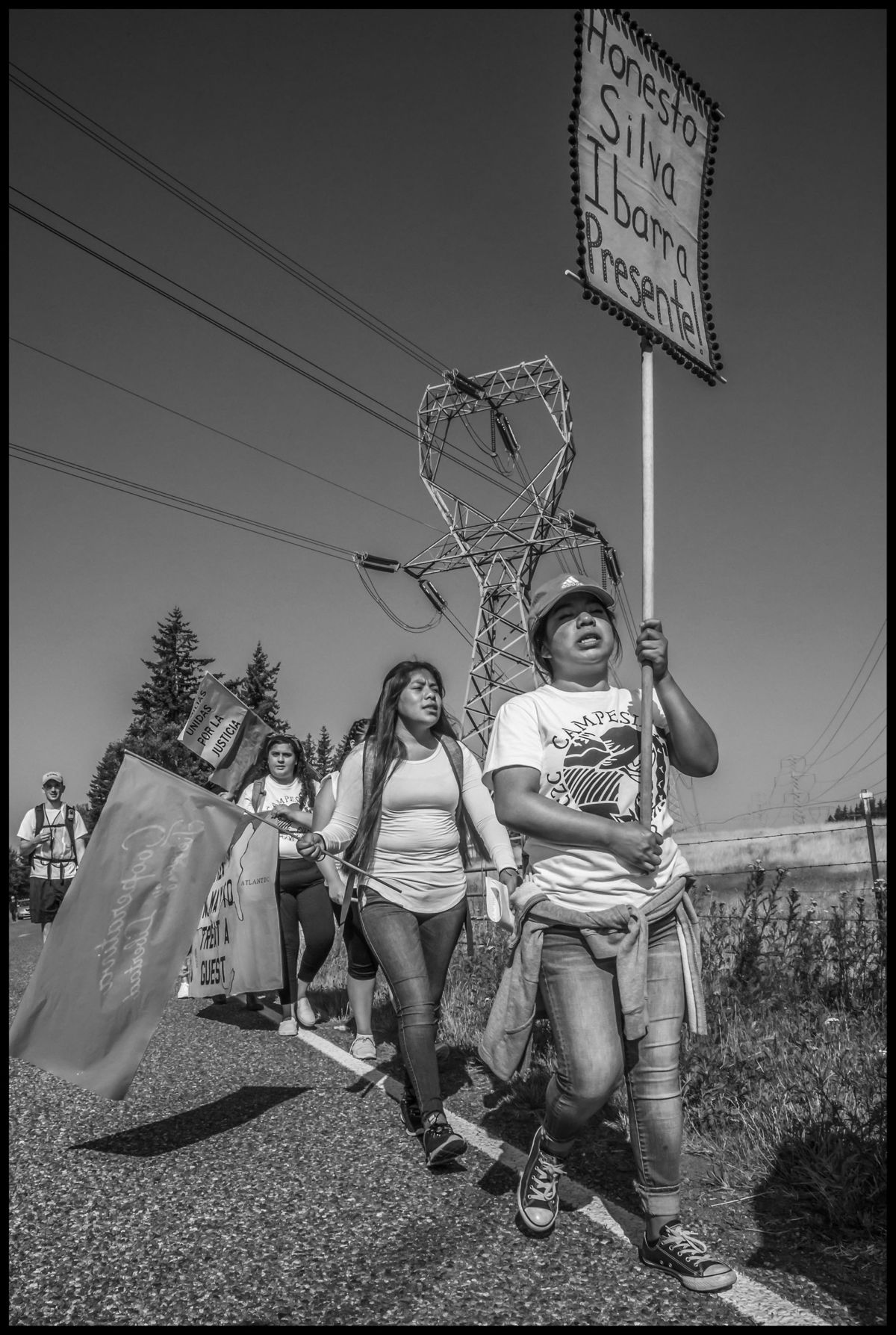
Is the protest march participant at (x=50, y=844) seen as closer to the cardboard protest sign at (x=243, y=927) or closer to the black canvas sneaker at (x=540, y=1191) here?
the cardboard protest sign at (x=243, y=927)

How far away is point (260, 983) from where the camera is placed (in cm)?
671

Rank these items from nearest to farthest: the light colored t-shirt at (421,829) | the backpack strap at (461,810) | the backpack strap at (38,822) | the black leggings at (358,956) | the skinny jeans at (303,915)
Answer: the light colored t-shirt at (421,829), the backpack strap at (461,810), the black leggings at (358,956), the skinny jeans at (303,915), the backpack strap at (38,822)

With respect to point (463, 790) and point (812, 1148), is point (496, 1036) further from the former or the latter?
point (463, 790)

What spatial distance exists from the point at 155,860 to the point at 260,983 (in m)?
2.22

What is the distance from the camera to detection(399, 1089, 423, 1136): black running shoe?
4.46 m

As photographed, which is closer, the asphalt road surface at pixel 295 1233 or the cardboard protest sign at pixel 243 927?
the asphalt road surface at pixel 295 1233

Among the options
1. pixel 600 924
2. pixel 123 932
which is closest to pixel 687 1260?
pixel 600 924

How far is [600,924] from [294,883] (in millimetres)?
4794

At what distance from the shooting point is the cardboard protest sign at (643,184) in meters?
3.47

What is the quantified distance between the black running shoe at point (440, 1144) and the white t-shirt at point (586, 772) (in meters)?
1.21

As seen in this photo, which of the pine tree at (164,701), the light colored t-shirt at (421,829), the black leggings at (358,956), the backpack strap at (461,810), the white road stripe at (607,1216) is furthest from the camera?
the pine tree at (164,701)

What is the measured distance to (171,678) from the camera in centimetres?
7025

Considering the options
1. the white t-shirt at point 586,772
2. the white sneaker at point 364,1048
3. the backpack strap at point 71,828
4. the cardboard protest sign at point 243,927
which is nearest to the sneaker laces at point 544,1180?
the white t-shirt at point 586,772

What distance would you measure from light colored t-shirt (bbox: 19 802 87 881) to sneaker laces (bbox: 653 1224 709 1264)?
29.6 feet
